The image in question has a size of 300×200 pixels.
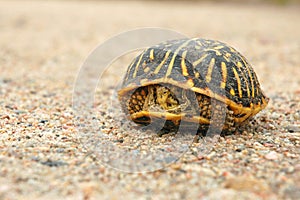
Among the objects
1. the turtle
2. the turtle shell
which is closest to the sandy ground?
the turtle

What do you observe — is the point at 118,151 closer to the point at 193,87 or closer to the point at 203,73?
the point at 193,87

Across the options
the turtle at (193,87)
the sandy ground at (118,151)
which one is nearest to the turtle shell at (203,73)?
the turtle at (193,87)

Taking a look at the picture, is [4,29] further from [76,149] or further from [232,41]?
[76,149]

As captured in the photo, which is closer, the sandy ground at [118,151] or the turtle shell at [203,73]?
the sandy ground at [118,151]

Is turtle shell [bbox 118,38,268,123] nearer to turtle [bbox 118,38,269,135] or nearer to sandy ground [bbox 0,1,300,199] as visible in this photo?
turtle [bbox 118,38,269,135]

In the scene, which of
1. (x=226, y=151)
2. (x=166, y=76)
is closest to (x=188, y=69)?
(x=166, y=76)

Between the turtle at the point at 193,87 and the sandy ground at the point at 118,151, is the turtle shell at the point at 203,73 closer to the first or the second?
the turtle at the point at 193,87

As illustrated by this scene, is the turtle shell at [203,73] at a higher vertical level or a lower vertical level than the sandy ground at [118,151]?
higher
